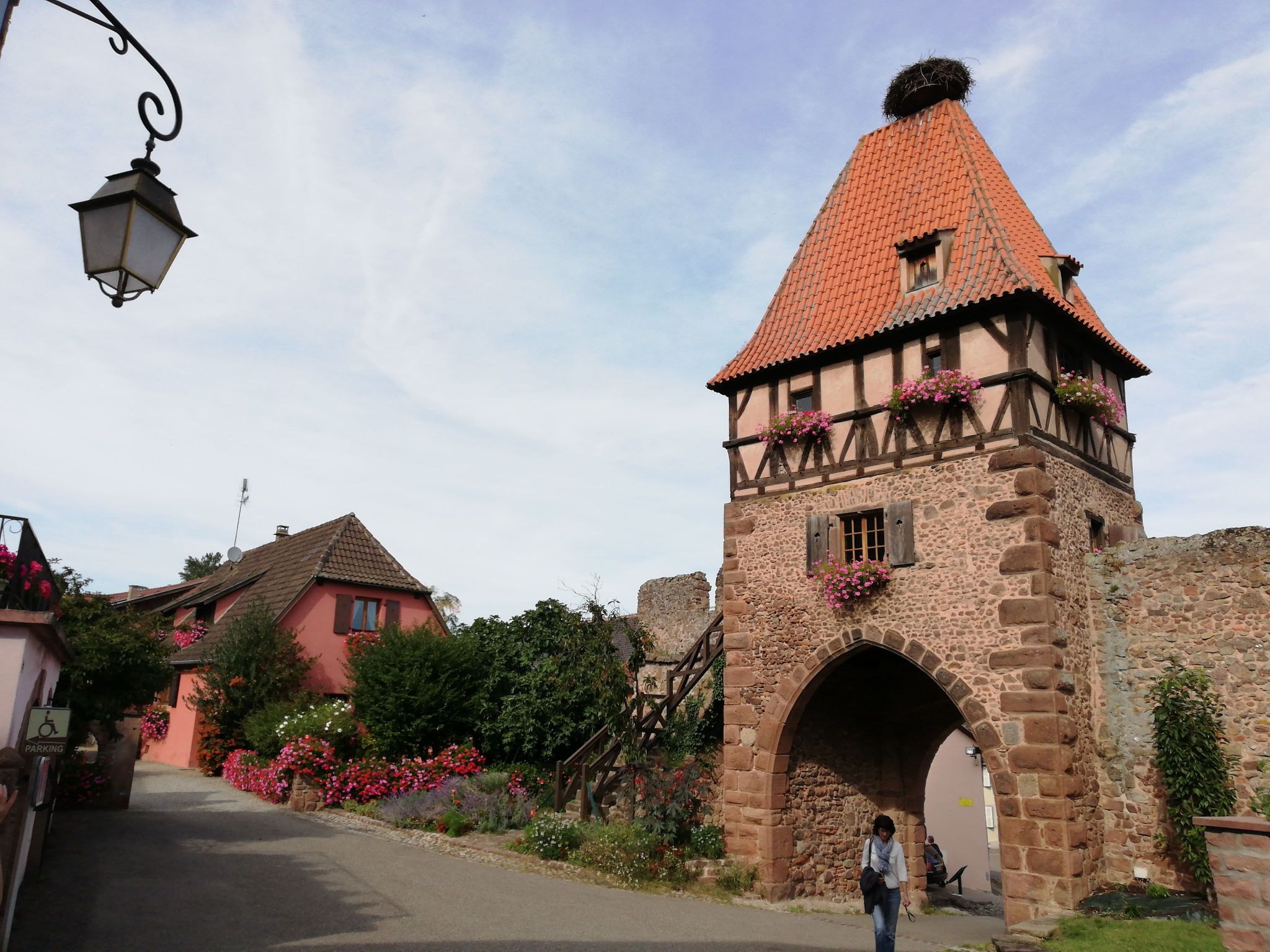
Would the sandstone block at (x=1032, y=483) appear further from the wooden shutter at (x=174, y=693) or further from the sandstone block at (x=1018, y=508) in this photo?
the wooden shutter at (x=174, y=693)

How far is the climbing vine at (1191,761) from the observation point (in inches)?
424

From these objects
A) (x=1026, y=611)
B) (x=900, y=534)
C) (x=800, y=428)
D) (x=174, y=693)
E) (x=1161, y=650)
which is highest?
(x=800, y=428)

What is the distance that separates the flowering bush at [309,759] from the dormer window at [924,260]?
43.5 ft

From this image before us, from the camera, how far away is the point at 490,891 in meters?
11.1

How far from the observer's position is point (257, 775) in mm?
18219

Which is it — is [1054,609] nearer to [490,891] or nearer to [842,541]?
[842,541]

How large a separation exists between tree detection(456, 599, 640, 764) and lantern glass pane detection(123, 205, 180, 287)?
1301 cm

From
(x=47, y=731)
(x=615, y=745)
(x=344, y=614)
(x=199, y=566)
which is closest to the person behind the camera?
(x=47, y=731)

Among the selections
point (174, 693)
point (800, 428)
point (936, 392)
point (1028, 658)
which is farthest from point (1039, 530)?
point (174, 693)

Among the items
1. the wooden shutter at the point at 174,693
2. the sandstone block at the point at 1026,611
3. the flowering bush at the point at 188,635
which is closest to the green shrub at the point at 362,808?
the wooden shutter at the point at 174,693

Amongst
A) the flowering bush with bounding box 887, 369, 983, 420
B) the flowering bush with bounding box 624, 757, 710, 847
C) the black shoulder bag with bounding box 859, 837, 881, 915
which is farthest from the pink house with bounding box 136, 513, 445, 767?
the black shoulder bag with bounding box 859, 837, 881, 915

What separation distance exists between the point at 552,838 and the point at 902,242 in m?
10.3

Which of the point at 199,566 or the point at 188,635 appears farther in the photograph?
the point at 199,566

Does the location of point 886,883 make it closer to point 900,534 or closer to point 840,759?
point 900,534
